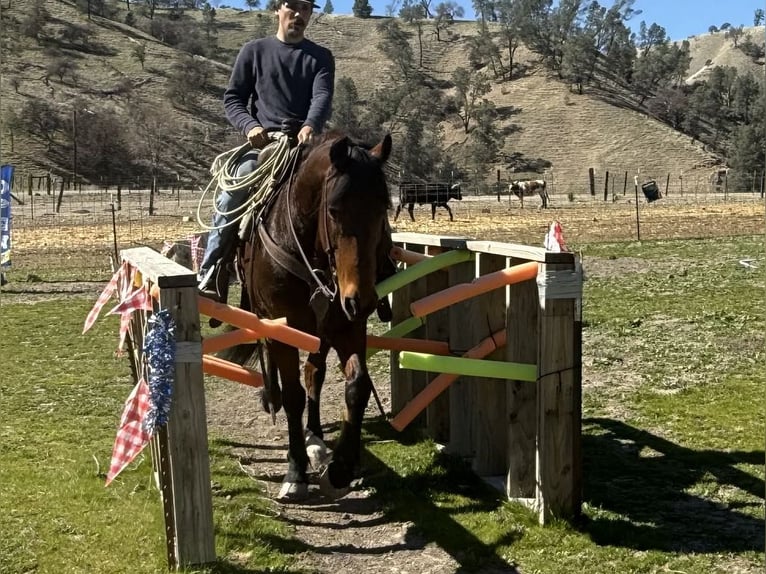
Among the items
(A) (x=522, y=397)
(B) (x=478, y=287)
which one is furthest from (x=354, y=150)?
(A) (x=522, y=397)

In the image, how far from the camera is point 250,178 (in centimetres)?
494

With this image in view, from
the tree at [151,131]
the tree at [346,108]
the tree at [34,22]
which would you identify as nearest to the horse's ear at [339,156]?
the tree at [151,131]

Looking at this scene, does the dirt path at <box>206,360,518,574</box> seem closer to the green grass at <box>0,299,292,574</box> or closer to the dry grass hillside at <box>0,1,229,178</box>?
the green grass at <box>0,299,292,574</box>

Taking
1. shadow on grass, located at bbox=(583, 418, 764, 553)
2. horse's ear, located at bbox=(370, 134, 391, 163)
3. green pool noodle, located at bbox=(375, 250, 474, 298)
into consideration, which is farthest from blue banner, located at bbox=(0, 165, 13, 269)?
shadow on grass, located at bbox=(583, 418, 764, 553)

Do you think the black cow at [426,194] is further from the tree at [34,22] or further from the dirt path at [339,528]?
the tree at [34,22]

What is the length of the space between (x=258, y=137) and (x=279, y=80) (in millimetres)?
476

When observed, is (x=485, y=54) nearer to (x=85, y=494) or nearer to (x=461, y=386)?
(x=461, y=386)

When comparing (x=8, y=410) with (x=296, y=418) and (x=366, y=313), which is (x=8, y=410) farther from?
(x=366, y=313)

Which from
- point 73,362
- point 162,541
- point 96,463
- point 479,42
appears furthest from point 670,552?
point 479,42

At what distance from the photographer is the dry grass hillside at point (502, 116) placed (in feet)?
254

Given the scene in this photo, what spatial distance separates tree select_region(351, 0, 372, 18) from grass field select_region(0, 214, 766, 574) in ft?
511

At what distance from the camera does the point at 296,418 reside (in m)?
4.85

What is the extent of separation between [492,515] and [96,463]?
2.80 metres

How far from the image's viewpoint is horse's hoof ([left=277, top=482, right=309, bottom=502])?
484 cm
